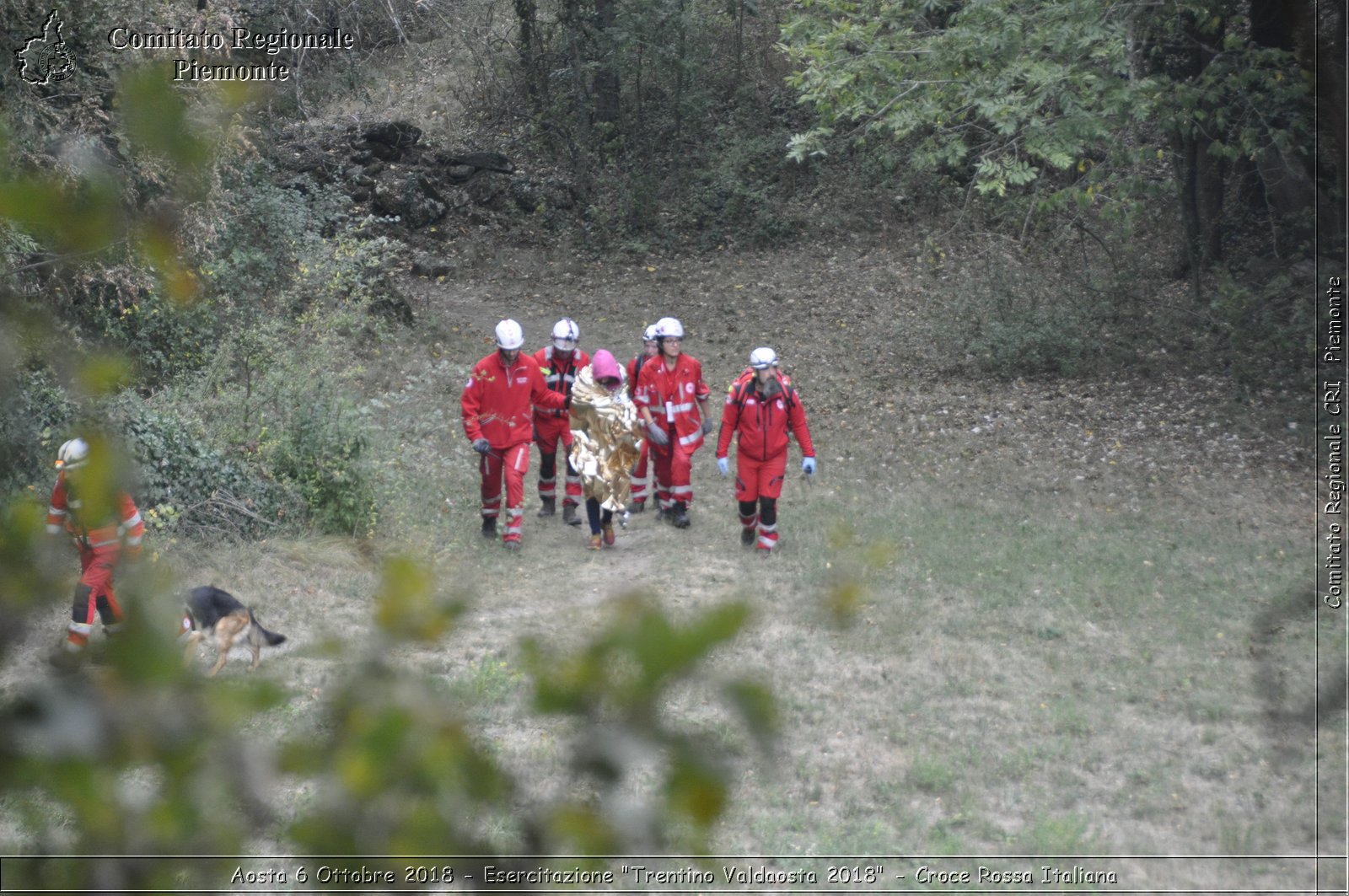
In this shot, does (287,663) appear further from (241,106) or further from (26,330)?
(241,106)

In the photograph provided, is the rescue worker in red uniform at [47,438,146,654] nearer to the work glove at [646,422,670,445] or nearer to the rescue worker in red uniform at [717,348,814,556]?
the rescue worker in red uniform at [717,348,814,556]

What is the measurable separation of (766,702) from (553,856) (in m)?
0.33

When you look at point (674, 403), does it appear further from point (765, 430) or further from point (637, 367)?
point (765, 430)

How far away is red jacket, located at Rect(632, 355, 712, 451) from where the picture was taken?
451 inches

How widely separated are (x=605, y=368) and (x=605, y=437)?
0.63 meters

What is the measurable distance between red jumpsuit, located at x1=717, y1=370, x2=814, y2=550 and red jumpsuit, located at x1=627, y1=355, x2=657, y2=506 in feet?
3.58

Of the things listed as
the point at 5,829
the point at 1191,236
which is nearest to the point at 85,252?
the point at 5,829

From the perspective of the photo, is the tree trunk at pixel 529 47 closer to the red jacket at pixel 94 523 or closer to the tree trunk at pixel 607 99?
the tree trunk at pixel 607 99

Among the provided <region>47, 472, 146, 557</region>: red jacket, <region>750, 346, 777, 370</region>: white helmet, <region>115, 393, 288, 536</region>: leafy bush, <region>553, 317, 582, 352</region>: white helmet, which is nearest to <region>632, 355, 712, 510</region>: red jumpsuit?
<region>553, 317, 582, 352</region>: white helmet

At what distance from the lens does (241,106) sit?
1.39 meters

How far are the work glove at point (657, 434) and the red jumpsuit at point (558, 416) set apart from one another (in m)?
0.75

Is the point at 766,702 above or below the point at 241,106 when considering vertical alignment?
below

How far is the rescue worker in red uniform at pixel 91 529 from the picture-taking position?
147cm

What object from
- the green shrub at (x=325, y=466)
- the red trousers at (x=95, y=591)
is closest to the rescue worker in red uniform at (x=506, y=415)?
the green shrub at (x=325, y=466)
